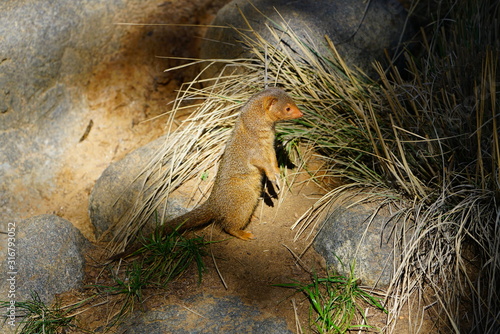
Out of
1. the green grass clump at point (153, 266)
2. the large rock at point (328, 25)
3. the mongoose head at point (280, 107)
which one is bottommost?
the green grass clump at point (153, 266)

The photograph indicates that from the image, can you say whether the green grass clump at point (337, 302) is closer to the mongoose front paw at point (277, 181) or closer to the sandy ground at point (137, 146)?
the sandy ground at point (137, 146)

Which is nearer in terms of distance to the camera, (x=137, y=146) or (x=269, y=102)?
(x=269, y=102)

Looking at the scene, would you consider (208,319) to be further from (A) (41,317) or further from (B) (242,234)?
(A) (41,317)

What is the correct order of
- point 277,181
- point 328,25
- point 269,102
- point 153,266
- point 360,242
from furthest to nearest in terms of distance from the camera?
point 328,25
point 277,181
point 269,102
point 153,266
point 360,242

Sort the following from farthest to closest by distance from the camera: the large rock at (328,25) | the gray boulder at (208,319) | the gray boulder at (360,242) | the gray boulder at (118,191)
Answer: the large rock at (328,25), the gray boulder at (118,191), the gray boulder at (360,242), the gray boulder at (208,319)

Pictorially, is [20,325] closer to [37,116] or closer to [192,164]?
[192,164]

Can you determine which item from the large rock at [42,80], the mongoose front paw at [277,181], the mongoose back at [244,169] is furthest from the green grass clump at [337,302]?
the large rock at [42,80]

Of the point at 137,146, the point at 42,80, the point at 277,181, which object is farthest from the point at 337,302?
the point at 42,80

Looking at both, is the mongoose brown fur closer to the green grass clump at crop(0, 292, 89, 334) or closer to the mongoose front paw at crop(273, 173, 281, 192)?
the mongoose front paw at crop(273, 173, 281, 192)
